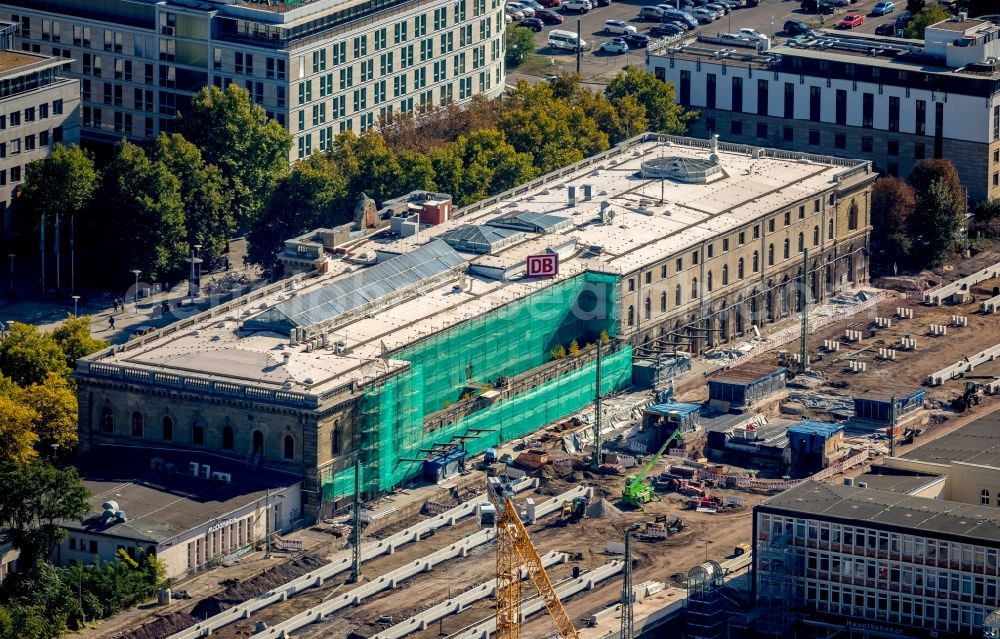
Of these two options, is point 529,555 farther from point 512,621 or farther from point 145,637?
point 145,637

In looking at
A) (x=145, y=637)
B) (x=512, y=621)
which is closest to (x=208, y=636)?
(x=145, y=637)

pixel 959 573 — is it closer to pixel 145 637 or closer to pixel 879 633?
pixel 879 633

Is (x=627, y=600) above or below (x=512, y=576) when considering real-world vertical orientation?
below

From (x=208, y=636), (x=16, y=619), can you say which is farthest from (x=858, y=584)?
(x=16, y=619)

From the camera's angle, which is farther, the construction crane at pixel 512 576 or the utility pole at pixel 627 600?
the construction crane at pixel 512 576

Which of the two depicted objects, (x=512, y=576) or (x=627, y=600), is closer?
(x=627, y=600)

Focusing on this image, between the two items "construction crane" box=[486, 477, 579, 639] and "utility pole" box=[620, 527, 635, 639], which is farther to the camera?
"construction crane" box=[486, 477, 579, 639]
